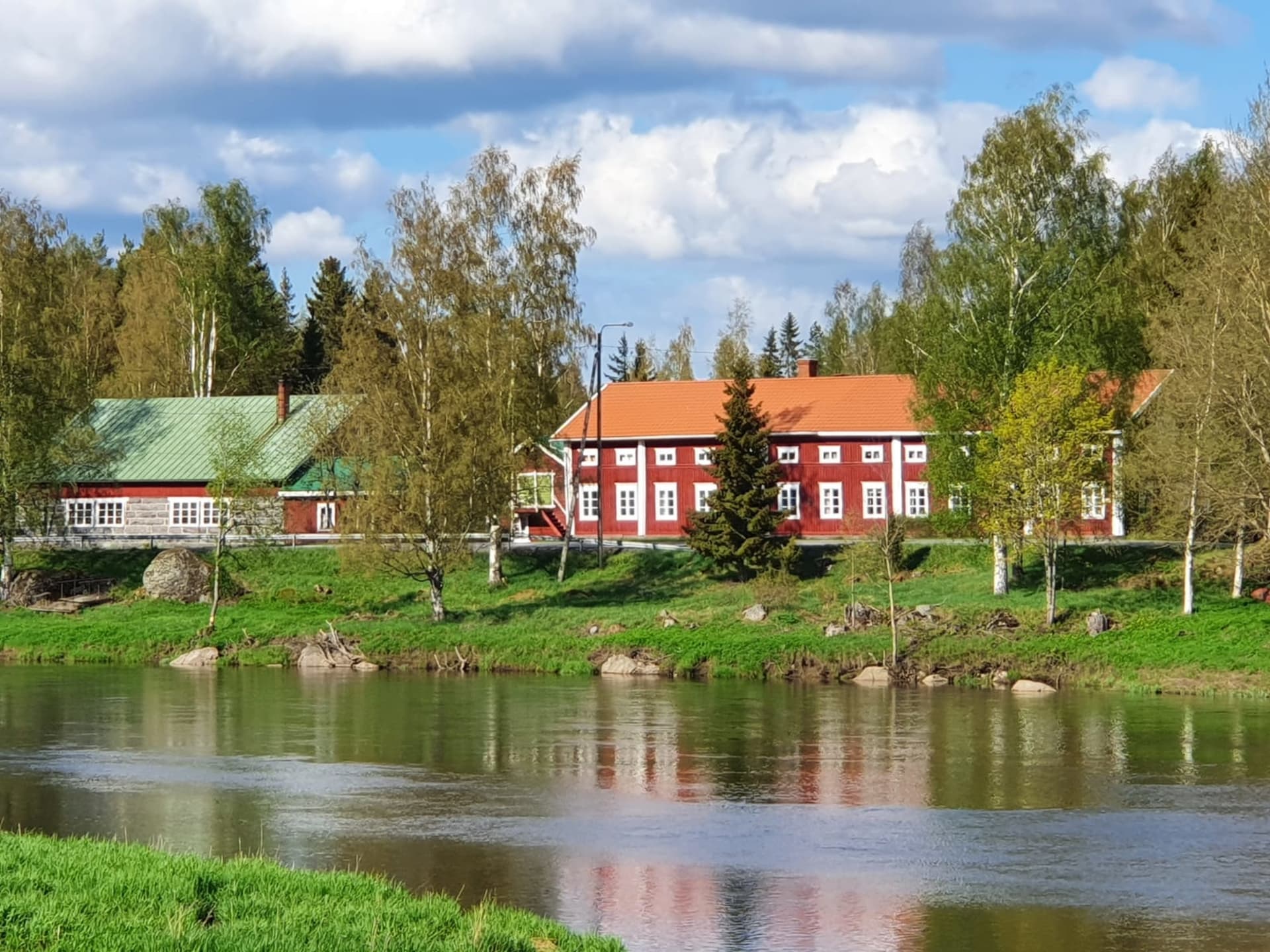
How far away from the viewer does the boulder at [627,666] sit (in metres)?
44.2

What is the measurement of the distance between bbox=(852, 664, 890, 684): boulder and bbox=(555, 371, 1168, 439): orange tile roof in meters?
19.6

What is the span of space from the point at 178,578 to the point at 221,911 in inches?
1621

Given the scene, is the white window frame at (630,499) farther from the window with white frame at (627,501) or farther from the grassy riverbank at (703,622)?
the grassy riverbank at (703,622)

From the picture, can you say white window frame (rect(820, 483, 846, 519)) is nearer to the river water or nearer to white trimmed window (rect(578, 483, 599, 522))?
white trimmed window (rect(578, 483, 599, 522))

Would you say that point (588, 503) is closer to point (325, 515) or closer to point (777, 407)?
point (777, 407)

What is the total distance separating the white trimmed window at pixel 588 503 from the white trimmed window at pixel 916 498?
12524 millimetres

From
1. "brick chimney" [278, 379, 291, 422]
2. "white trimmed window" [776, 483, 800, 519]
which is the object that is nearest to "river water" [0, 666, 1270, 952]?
"white trimmed window" [776, 483, 800, 519]

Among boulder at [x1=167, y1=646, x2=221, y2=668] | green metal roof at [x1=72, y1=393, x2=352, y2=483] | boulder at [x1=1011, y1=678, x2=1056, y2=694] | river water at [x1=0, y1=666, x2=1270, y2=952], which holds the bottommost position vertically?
river water at [x1=0, y1=666, x2=1270, y2=952]

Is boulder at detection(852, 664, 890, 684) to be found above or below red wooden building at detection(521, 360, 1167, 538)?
below

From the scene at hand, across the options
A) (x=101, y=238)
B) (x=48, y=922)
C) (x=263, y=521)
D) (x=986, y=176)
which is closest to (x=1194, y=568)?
(x=986, y=176)

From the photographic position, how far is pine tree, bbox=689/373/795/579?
2095 inches

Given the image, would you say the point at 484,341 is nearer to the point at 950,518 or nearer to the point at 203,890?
the point at 950,518

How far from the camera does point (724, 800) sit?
84.3ft

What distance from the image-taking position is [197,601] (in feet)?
179
